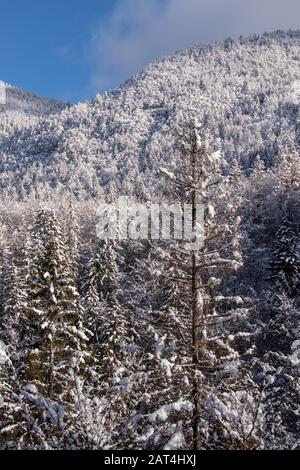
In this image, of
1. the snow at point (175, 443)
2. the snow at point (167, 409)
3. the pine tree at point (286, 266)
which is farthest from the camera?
the pine tree at point (286, 266)

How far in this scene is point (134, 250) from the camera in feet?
216

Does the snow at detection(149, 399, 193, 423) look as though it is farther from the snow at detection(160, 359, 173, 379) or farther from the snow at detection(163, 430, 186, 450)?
the snow at detection(160, 359, 173, 379)

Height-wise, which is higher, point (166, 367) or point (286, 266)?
point (286, 266)

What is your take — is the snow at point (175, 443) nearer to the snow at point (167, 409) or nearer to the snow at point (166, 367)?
the snow at point (167, 409)

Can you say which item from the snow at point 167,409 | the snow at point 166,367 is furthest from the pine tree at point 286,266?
the snow at point 166,367

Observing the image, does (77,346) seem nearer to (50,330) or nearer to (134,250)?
(50,330)

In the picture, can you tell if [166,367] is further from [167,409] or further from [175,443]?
[175,443]

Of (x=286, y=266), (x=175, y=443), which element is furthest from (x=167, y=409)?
(x=286, y=266)

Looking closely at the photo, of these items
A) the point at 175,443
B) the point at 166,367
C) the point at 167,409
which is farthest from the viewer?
the point at 166,367

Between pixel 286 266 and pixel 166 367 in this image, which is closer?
pixel 166 367

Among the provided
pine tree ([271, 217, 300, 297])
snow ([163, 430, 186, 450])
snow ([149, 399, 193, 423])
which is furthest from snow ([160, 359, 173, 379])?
pine tree ([271, 217, 300, 297])

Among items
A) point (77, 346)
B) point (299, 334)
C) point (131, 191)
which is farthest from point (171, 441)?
point (131, 191)

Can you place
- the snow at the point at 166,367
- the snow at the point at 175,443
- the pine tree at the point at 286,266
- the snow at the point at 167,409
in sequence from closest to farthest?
1. the snow at the point at 175,443
2. the snow at the point at 167,409
3. the snow at the point at 166,367
4. the pine tree at the point at 286,266

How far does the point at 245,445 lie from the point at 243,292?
5003cm
